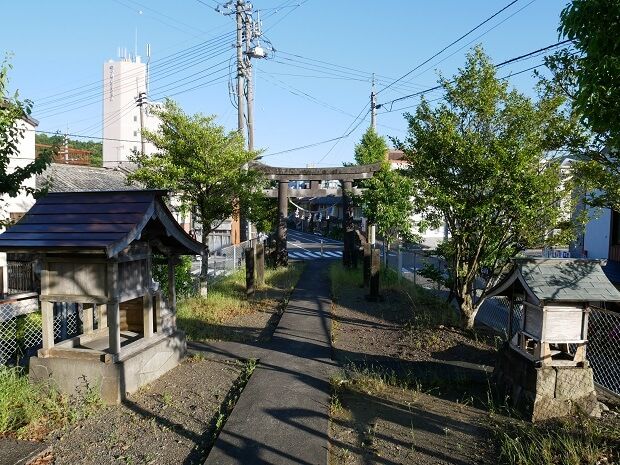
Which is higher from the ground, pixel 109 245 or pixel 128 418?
pixel 109 245

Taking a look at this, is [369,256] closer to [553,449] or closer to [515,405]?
[515,405]

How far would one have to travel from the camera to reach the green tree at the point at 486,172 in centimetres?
834

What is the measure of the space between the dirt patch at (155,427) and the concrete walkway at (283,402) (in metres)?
0.31

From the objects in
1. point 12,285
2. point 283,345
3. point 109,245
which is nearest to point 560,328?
point 283,345

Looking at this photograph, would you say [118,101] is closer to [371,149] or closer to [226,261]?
[371,149]

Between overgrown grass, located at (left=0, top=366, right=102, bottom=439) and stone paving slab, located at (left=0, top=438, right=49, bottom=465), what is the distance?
0.72ft

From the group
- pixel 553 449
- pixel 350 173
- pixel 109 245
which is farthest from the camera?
pixel 350 173

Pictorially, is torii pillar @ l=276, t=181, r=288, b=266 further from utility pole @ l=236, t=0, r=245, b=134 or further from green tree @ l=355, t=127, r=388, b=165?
green tree @ l=355, t=127, r=388, b=165

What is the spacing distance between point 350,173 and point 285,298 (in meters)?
8.14

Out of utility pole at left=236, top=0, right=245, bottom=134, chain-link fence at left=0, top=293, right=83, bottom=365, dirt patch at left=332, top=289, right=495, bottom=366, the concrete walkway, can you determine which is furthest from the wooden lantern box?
utility pole at left=236, top=0, right=245, bottom=134

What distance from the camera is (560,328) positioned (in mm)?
5895

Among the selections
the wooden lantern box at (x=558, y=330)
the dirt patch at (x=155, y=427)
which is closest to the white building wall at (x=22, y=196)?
the dirt patch at (x=155, y=427)

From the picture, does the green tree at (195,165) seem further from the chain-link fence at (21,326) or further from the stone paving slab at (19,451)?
the stone paving slab at (19,451)

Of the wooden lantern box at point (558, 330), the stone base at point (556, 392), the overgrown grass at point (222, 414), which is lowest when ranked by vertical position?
the overgrown grass at point (222, 414)
